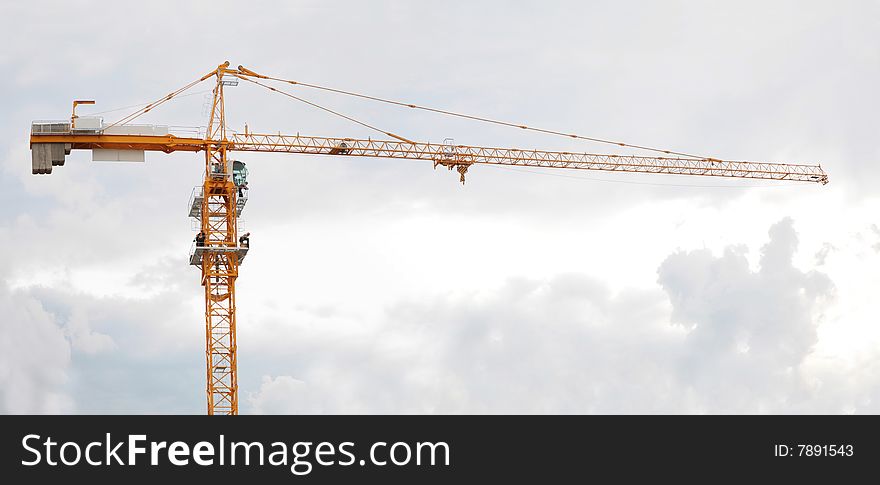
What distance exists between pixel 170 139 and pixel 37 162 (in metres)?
13.8

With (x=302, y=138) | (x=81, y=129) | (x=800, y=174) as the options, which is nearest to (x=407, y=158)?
(x=302, y=138)

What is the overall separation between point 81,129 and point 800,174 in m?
99.7

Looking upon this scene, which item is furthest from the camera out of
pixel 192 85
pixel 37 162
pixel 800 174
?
pixel 800 174

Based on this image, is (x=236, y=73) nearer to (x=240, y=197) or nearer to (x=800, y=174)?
(x=240, y=197)
